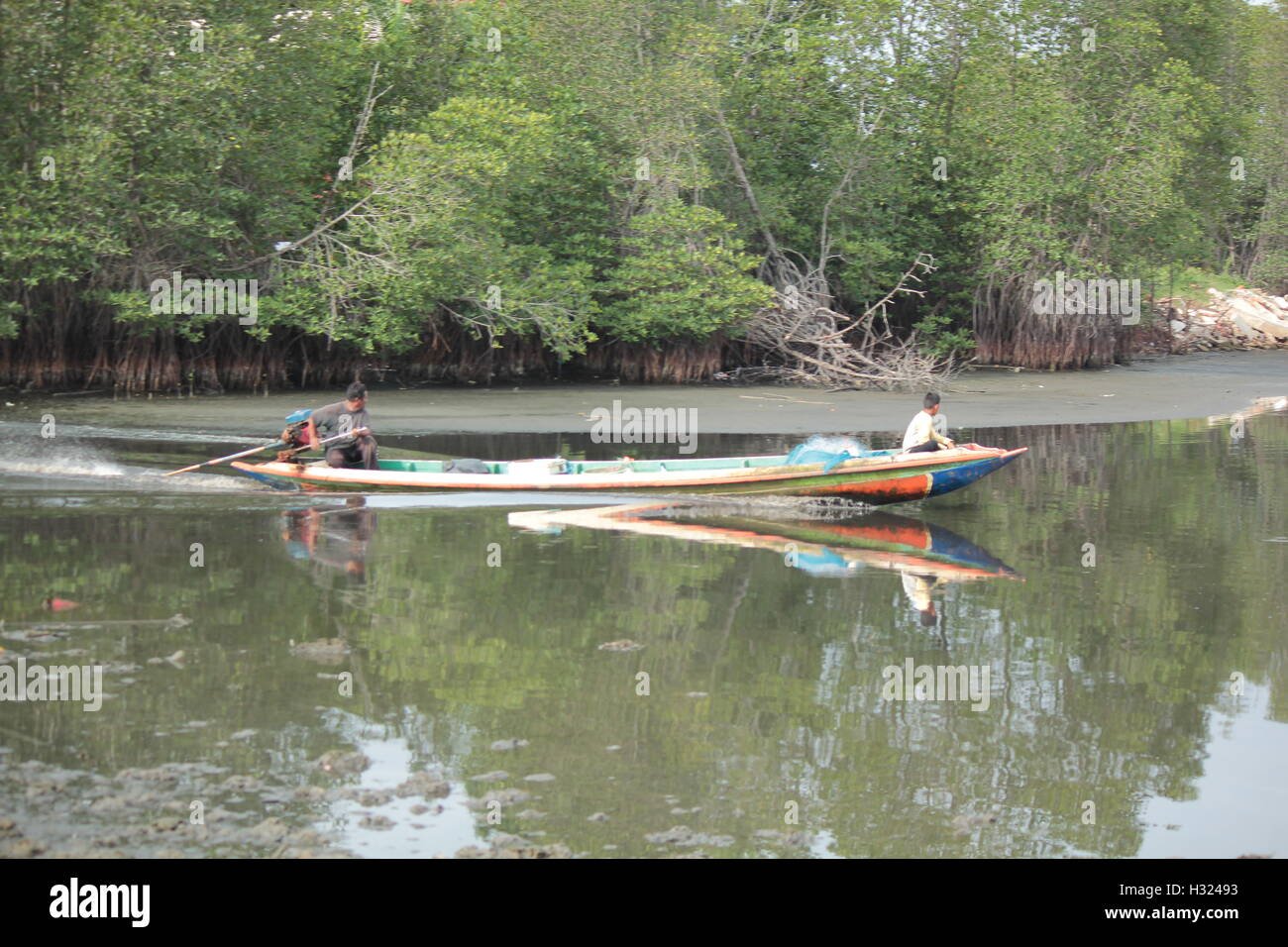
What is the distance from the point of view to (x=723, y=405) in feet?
79.2

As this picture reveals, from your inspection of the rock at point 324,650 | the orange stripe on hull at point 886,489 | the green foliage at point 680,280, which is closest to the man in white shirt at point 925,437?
the orange stripe on hull at point 886,489

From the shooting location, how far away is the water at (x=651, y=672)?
21.1 feet

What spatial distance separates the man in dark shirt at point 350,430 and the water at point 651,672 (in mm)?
725

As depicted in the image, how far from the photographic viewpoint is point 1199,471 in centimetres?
1764

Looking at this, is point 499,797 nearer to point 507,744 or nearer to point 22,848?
point 507,744

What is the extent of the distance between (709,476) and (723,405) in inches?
382

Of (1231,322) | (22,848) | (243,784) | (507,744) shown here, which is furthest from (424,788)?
(1231,322)

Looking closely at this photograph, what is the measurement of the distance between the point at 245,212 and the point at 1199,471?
607 inches

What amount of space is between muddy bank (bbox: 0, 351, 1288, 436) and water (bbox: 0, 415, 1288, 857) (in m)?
6.01

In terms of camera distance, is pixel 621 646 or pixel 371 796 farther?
pixel 621 646

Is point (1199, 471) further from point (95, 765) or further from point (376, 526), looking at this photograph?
point (95, 765)

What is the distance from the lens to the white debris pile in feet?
128

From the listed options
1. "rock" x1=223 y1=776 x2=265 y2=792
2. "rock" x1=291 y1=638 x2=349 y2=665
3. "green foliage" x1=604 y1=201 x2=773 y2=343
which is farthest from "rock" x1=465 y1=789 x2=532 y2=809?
"green foliage" x1=604 y1=201 x2=773 y2=343

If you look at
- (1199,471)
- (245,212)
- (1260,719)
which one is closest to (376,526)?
(1260,719)
